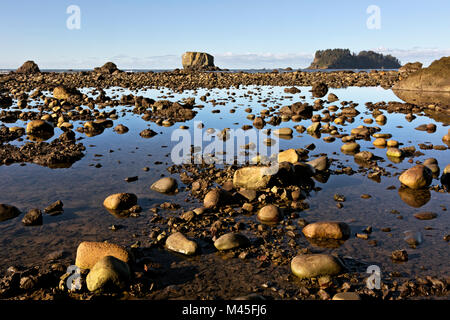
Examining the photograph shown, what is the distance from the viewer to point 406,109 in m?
23.2

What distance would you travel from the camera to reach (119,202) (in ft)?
26.2

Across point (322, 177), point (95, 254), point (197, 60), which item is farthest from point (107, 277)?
point (197, 60)

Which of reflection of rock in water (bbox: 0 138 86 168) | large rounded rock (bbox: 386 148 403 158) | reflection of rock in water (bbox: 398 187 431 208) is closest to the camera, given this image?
reflection of rock in water (bbox: 398 187 431 208)

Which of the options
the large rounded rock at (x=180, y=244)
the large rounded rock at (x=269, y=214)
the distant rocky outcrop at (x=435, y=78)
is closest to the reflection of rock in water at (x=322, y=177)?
the large rounded rock at (x=269, y=214)

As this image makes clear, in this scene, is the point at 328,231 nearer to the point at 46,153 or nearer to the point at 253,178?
the point at 253,178

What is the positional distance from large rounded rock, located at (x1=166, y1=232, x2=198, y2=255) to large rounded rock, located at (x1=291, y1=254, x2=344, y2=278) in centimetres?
188

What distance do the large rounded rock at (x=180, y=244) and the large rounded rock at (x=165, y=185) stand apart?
2700 millimetres

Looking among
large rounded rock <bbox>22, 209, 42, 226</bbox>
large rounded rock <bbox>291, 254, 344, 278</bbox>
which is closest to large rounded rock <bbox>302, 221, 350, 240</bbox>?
large rounded rock <bbox>291, 254, 344, 278</bbox>

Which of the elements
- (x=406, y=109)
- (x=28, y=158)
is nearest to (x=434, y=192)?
(x=28, y=158)

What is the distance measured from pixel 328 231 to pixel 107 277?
423 cm

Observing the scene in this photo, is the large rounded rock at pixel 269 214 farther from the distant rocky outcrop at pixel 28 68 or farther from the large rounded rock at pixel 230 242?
the distant rocky outcrop at pixel 28 68

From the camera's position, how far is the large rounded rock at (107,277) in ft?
16.4

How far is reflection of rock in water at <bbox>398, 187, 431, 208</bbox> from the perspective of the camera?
26.7ft

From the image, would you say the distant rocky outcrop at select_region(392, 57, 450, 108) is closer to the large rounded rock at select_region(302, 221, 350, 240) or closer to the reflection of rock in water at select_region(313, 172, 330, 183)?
the reflection of rock in water at select_region(313, 172, 330, 183)
